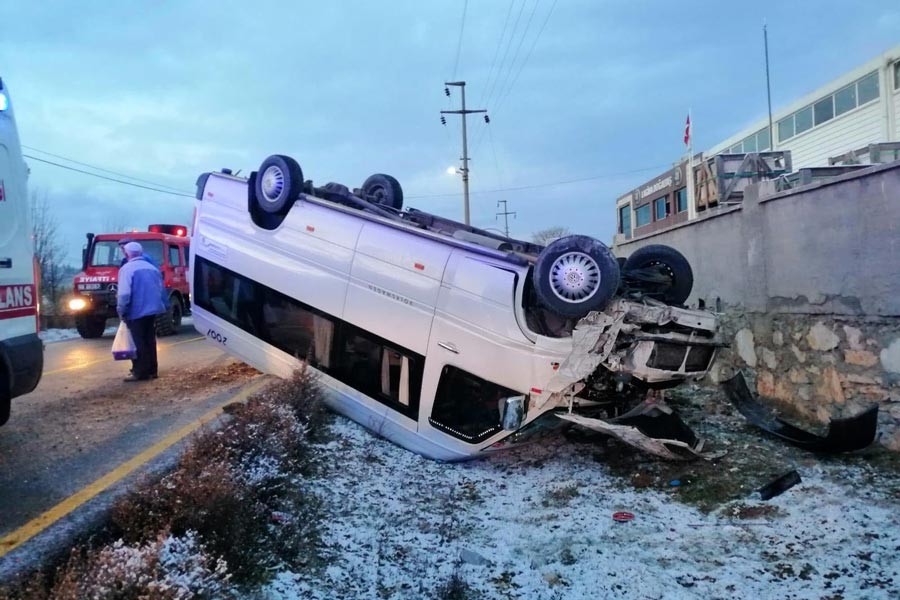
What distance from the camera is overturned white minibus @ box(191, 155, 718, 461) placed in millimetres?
5109

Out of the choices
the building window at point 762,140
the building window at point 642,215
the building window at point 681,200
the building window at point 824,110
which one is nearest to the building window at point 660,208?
the building window at point 642,215

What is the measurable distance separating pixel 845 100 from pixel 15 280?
2765 centimetres

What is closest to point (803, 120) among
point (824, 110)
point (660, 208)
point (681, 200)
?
point (824, 110)

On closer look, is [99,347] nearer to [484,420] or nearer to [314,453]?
[314,453]

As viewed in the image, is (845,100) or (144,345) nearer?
(144,345)

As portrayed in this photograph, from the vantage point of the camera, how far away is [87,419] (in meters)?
5.72

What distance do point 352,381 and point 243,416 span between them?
3.98 feet

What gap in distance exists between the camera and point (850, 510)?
4559 millimetres

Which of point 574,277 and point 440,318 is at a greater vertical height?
point 574,277

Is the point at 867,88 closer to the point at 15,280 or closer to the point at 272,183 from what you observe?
the point at 272,183

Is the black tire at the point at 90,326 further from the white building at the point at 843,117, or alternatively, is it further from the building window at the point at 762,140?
the building window at the point at 762,140

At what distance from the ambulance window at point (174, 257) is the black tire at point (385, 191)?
25.9 feet

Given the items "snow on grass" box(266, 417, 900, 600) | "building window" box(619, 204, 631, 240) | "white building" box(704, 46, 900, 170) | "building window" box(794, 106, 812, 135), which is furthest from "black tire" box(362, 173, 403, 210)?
"building window" box(619, 204, 631, 240)

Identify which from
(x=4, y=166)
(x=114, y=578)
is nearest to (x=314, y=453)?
(x=114, y=578)
